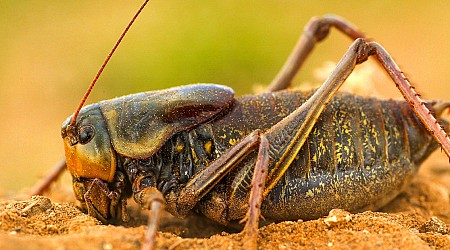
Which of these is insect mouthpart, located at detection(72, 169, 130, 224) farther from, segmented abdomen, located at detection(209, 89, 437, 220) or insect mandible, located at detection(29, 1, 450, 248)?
segmented abdomen, located at detection(209, 89, 437, 220)

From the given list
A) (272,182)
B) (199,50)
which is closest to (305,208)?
(272,182)

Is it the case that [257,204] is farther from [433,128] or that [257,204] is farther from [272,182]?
[433,128]

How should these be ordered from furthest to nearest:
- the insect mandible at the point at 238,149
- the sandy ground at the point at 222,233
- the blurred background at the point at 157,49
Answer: the blurred background at the point at 157,49, the insect mandible at the point at 238,149, the sandy ground at the point at 222,233

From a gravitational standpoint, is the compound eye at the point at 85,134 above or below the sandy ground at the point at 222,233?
above

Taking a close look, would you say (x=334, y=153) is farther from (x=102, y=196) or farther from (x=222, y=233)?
(x=102, y=196)

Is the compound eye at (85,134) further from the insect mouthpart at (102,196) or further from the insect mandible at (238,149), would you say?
the insect mouthpart at (102,196)

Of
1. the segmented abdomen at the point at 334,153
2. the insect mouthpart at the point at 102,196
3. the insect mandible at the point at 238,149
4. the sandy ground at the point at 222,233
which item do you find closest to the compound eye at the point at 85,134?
the insect mandible at the point at 238,149
